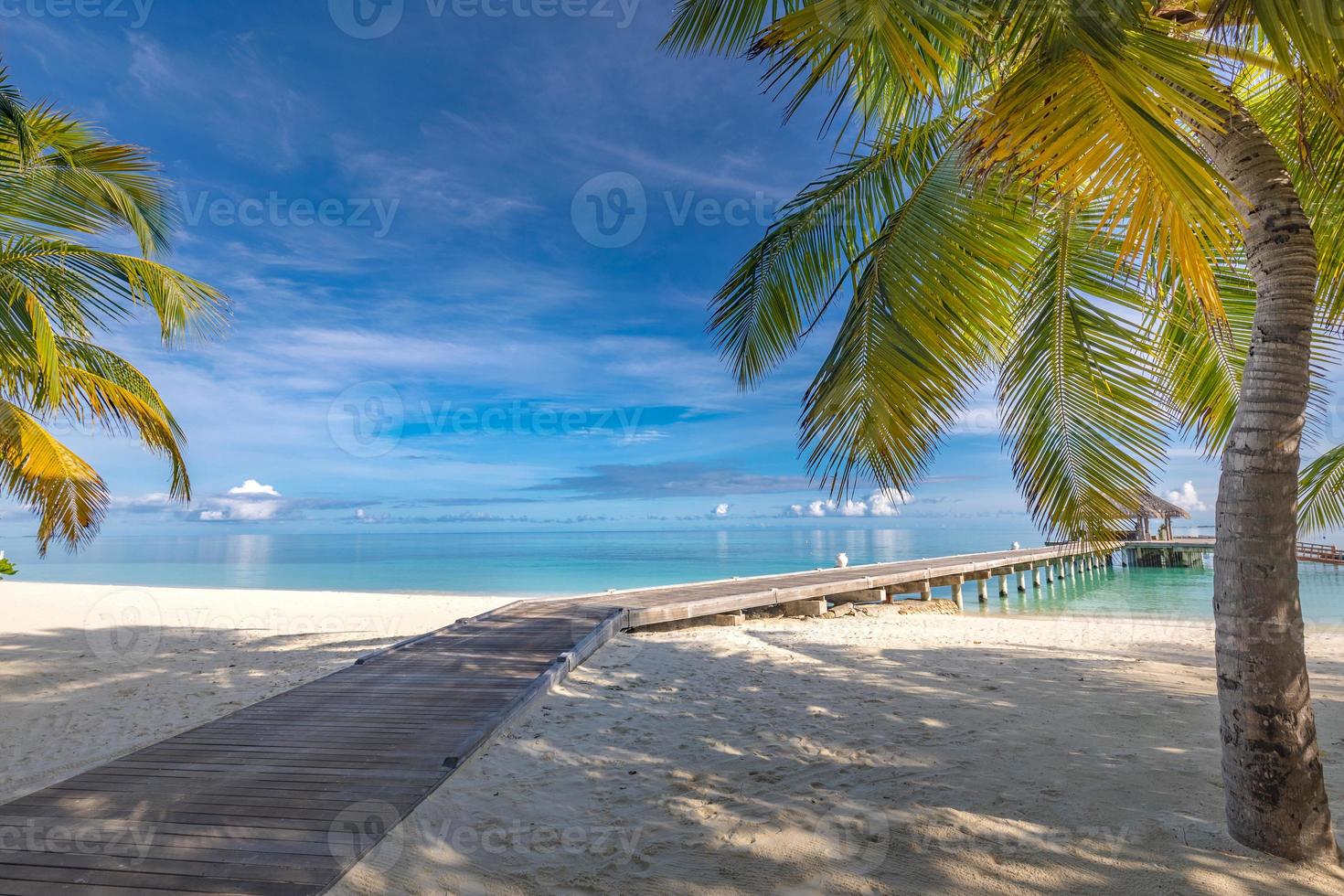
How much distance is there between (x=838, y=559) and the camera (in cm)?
2031

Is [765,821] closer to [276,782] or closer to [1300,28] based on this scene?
[276,782]

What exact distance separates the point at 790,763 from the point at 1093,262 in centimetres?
428

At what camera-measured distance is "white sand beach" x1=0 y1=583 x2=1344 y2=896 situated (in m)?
3.32

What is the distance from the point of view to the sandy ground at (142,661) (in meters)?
5.44

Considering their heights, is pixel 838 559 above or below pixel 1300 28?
below

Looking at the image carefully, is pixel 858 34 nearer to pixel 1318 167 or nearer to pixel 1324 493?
pixel 1318 167

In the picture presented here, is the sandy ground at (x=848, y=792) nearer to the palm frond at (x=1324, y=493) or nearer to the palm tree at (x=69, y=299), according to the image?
the palm frond at (x=1324, y=493)

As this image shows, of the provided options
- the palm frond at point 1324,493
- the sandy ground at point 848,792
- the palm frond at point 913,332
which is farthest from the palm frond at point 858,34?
the palm frond at point 1324,493

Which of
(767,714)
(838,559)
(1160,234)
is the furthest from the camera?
(838,559)

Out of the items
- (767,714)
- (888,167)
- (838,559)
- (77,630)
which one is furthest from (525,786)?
(838,559)

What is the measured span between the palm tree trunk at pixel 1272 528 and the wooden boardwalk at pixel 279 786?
1.54 metres

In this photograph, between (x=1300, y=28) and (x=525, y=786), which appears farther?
(x=525, y=786)

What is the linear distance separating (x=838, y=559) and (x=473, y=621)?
13.1 metres

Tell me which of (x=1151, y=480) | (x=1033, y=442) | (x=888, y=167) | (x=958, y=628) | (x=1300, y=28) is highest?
(x=888, y=167)
